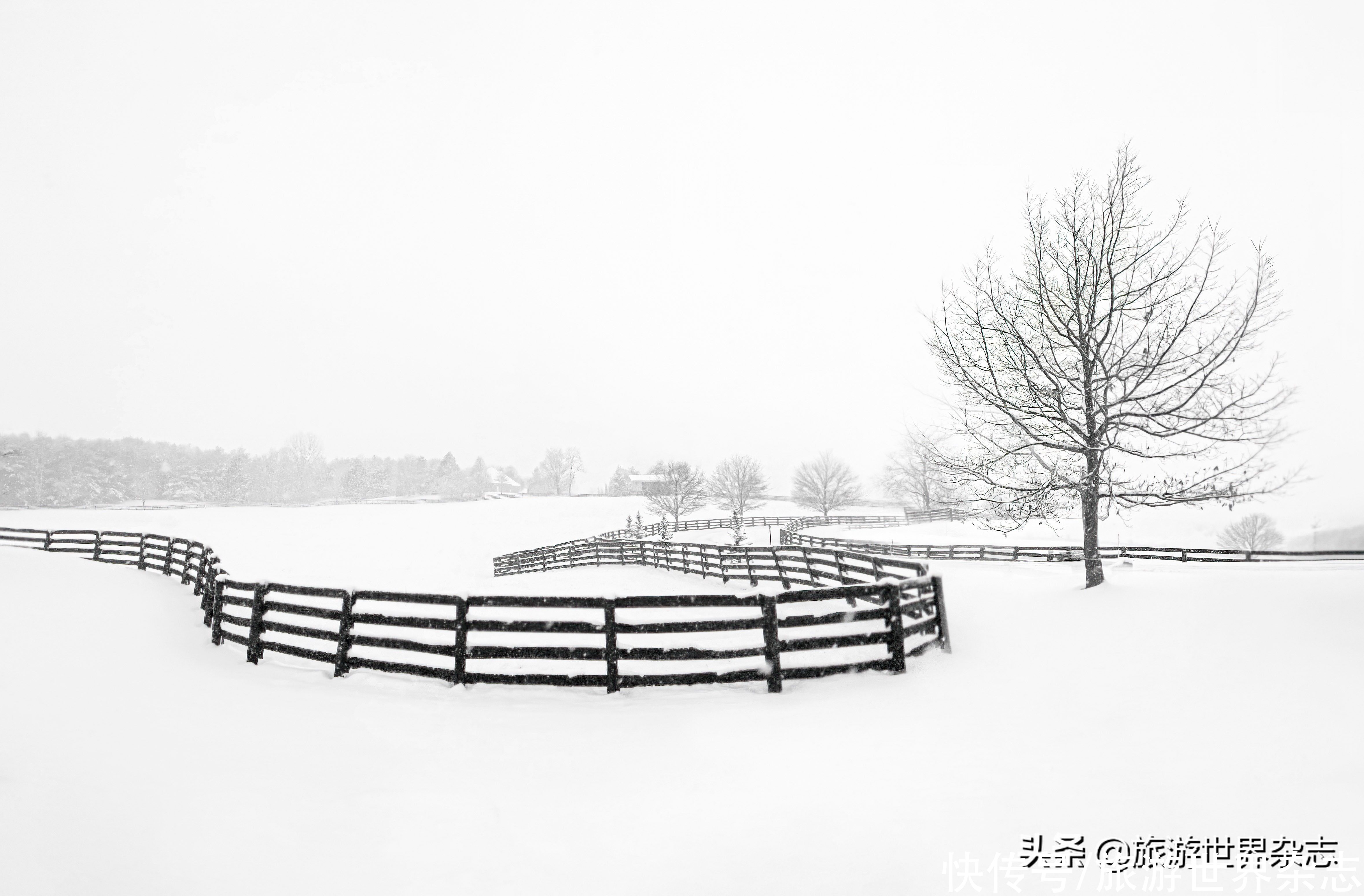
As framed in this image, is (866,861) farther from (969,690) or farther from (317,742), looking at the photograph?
(317,742)

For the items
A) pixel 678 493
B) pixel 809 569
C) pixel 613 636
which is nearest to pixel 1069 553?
pixel 809 569

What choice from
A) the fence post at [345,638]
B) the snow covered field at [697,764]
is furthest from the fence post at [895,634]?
the fence post at [345,638]

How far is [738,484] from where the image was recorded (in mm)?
64000

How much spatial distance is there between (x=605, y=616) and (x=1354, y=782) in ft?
22.7

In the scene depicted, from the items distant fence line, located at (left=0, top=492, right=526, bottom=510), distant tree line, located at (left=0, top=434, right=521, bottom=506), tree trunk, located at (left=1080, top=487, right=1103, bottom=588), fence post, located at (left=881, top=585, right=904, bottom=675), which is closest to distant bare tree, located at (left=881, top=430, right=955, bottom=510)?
tree trunk, located at (left=1080, top=487, right=1103, bottom=588)

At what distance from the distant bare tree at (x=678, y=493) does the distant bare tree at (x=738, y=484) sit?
3956 millimetres

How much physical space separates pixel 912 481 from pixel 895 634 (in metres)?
59.9

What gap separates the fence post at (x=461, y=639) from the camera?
7.75 metres

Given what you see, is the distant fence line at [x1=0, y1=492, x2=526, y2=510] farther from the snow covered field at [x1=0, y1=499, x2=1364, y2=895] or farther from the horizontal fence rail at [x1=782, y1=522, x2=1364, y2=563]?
the snow covered field at [x1=0, y1=499, x2=1364, y2=895]

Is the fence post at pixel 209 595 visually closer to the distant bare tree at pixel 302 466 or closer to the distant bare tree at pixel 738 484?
the distant bare tree at pixel 738 484

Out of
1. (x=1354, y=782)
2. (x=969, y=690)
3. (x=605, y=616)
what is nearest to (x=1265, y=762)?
(x=1354, y=782)

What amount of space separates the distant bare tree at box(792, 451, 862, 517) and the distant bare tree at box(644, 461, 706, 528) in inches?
446

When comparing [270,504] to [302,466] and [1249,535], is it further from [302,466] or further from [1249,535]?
[1249,535]

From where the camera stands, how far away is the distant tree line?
220 feet
